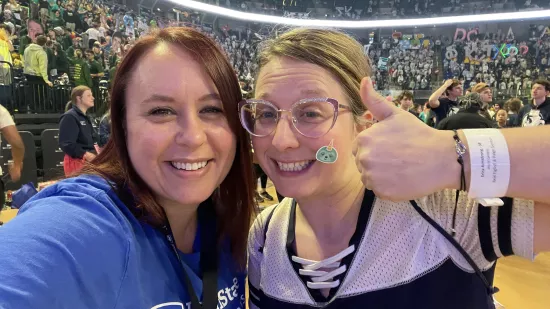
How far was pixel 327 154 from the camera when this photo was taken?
3.71 ft

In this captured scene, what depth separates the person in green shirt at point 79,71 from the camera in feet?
28.4

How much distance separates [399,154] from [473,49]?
24.1 metres

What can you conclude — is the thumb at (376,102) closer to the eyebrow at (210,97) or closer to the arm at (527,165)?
the arm at (527,165)

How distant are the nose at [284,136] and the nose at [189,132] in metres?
0.23

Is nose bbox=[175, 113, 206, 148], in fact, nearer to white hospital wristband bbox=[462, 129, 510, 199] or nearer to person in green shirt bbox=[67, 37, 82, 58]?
white hospital wristband bbox=[462, 129, 510, 199]

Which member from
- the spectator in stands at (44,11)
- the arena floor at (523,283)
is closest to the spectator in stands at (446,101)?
the arena floor at (523,283)

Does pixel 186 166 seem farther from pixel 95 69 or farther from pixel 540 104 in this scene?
pixel 95 69

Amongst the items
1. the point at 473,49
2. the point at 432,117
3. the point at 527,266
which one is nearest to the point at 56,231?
the point at 527,266

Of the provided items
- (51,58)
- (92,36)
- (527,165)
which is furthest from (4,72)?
(527,165)

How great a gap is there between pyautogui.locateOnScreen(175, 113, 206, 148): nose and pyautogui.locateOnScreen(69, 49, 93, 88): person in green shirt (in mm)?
8614

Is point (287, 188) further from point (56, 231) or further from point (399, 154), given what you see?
point (56, 231)

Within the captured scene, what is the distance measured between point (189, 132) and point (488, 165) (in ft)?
2.48

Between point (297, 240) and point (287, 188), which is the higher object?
point (287, 188)

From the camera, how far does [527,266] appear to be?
12.7 ft
